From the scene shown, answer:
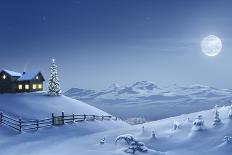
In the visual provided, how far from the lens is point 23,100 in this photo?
3051 inches

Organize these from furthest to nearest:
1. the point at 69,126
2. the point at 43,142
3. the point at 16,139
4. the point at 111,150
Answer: the point at 69,126, the point at 16,139, the point at 43,142, the point at 111,150

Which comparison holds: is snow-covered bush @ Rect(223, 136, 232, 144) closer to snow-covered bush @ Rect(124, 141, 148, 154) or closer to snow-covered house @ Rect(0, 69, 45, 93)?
snow-covered bush @ Rect(124, 141, 148, 154)

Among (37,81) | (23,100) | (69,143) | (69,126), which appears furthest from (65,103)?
(69,143)

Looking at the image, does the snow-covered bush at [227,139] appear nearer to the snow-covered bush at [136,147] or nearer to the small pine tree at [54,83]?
the snow-covered bush at [136,147]

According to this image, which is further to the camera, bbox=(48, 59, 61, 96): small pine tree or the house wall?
the house wall

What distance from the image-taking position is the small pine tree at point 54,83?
89.8m

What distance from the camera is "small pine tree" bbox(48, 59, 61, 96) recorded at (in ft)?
295

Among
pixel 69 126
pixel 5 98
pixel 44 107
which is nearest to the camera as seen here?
pixel 69 126

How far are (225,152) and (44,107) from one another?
168 feet

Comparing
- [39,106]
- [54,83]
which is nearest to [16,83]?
[54,83]

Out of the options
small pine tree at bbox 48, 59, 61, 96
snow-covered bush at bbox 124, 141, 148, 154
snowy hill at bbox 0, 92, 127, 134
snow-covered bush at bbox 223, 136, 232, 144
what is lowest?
snow-covered bush at bbox 124, 141, 148, 154

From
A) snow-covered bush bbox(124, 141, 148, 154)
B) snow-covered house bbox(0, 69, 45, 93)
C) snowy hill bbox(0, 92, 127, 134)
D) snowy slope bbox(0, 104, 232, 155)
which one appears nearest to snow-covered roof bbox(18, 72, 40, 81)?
snow-covered house bbox(0, 69, 45, 93)

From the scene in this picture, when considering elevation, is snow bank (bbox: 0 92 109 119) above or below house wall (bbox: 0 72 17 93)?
below

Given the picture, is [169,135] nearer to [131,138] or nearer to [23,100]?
[131,138]
